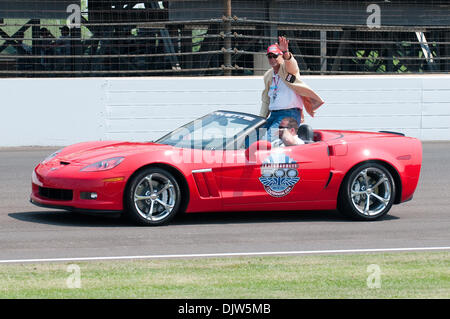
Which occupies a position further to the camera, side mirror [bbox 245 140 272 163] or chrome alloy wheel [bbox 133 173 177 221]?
side mirror [bbox 245 140 272 163]

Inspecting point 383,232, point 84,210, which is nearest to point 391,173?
point 383,232

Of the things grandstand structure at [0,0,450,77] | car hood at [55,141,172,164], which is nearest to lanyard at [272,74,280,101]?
car hood at [55,141,172,164]

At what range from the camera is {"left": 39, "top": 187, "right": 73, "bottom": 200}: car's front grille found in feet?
27.3

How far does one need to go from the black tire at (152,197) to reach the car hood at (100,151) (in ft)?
0.94

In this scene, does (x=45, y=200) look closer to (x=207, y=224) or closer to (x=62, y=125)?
(x=207, y=224)

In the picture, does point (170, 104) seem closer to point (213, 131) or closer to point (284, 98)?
point (284, 98)

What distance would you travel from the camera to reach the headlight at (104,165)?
829cm

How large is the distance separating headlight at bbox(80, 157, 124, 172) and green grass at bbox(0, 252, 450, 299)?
174 cm

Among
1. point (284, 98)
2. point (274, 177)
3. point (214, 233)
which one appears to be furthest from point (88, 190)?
point (284, 98)

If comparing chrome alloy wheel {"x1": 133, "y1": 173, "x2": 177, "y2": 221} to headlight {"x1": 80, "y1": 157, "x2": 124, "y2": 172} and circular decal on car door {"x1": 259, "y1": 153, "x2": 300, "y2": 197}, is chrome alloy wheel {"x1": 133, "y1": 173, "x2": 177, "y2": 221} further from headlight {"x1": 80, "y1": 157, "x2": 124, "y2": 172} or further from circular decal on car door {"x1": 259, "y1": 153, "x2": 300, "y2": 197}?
circular decal on car door {"x1": 259, "y1": 153, "x2": 300, "y2": 197}

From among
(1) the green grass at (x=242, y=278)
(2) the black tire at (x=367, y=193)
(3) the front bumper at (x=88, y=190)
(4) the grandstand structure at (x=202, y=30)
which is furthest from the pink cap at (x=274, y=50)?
(4) the grandstand structure at (x=202, y=30)
